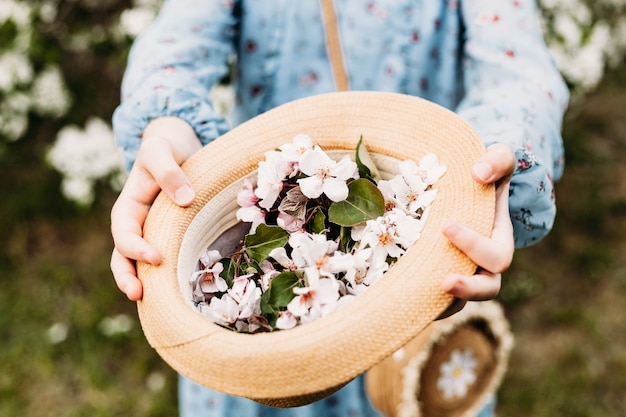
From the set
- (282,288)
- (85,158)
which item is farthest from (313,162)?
(85,158)

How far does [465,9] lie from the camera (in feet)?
3.74

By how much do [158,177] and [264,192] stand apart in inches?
5.8

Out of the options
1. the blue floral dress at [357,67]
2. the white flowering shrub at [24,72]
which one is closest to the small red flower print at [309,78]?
the blue floral dress at [357,67]

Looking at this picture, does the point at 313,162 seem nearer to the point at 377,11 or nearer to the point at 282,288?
the point at 282,288

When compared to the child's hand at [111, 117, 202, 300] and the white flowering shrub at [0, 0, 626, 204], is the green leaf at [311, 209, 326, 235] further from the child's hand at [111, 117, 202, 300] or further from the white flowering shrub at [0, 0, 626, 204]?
the white flowering shrub at [0, 0, 626, 204]

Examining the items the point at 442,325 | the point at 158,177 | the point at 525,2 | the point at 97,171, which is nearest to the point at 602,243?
the point at 442,325

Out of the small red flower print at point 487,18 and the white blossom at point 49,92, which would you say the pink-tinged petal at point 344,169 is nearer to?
the small red flower print at point 487,18

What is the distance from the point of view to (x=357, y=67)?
3.87 ft

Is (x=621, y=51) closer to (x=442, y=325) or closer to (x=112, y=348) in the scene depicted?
(x=442, y=325)

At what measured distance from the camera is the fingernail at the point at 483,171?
0.73 meters

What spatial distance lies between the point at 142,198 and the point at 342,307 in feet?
1.15

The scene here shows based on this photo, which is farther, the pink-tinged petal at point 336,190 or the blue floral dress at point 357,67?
the blue floral dress at point 357,67

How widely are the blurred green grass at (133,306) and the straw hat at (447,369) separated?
0.65 metres

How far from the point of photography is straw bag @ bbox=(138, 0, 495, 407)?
0.65 meters
